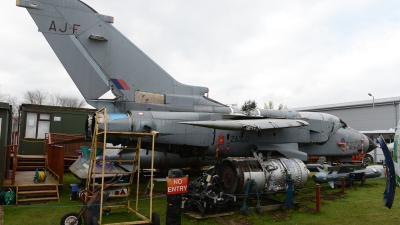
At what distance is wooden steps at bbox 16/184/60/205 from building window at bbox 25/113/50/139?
827 cm

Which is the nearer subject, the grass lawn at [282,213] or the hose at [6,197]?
the grass lawn at [282,213]

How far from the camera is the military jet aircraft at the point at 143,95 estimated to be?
9562mm

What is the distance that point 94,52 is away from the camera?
33.6 feet

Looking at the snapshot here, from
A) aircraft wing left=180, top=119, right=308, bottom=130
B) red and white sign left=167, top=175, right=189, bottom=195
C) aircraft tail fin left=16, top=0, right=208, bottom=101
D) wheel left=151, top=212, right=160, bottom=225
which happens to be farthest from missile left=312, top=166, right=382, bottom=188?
wheel left=151, top=212, right=160, bottom=225

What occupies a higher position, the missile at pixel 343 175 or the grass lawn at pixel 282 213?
the missile at pixel 343 175

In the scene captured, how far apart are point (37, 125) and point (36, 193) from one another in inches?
343

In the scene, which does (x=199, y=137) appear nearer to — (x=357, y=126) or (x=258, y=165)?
(x=258, y=165)

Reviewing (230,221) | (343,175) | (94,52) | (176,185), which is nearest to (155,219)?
(176,185)

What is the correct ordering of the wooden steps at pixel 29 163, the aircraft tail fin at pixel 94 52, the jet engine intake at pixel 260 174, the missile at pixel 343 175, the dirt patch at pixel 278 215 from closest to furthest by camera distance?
1. the dirt patch at pixel 278 215
2. the jet engine intake at pixel 260 174
3. the aircraft tail fin at pixel 94 52
4. the missile at pixel 343 175
5. the wooden steps at pixel 29 163

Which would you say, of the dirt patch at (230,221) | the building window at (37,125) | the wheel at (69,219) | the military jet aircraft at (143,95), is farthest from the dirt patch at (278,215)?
the building window at (37,125)

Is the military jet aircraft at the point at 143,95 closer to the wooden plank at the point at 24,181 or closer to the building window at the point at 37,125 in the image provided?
the wooden plank at the point at 24,181

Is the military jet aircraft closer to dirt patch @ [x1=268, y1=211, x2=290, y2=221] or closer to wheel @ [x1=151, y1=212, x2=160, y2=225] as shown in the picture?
dirt patch @ [x1=268, y1=211, x2=290, y2=221]

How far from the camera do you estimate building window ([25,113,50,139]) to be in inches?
641

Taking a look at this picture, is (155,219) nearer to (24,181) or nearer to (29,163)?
(24,181)
